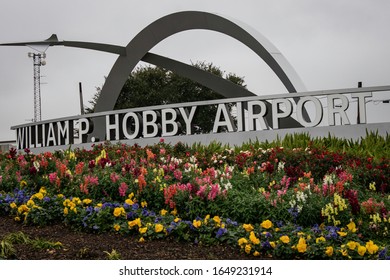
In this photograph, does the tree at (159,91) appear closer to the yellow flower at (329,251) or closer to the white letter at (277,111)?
the white letter at (277,111)

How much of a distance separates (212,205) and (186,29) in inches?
476

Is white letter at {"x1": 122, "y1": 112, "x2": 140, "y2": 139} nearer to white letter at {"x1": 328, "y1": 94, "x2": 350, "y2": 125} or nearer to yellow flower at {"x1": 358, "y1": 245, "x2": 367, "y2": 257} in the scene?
white letter at {"x1": 328, "y1": 94, "x2": 350, "y2": 125}

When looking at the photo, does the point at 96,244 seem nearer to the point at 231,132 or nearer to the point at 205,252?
the point at 205,252

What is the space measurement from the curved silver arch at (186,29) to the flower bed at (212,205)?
22.9 ft

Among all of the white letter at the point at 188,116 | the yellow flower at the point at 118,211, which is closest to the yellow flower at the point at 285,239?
the yellow flower at the point at 118,211

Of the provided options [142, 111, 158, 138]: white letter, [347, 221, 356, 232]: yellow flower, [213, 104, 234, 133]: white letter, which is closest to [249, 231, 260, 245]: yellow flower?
[347, 221, 356, 232]: yellow flower

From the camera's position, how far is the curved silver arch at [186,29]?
15.7 meters

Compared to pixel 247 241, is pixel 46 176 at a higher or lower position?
higher

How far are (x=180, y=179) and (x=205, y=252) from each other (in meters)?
2.27

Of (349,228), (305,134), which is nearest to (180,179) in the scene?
(349,228)

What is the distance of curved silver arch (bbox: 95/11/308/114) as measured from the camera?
15688mm

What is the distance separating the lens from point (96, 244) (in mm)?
5781

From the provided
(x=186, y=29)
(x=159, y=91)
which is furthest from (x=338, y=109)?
(x=159, y=91)

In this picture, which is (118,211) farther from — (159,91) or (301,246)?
(159,91)
